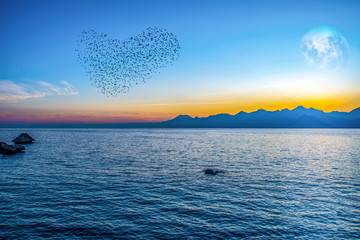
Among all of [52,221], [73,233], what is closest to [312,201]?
[73,233]

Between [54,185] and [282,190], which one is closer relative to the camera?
[282,190]

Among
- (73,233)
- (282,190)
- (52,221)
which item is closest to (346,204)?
(282,190)

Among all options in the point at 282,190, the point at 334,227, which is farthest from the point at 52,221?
the point at 282,190

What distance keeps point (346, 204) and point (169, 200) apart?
60.8ft

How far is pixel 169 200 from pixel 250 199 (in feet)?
29.3

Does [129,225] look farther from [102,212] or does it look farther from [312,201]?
[312,201]

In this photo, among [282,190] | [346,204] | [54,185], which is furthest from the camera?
[54,185]

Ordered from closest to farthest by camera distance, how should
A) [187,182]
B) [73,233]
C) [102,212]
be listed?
[73,233] < [102,212] < [187,182]

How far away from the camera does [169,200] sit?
23531 millimetres

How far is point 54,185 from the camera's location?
29500 mm

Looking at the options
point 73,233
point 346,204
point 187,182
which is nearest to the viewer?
point 73,233

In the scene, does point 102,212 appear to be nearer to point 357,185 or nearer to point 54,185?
point 54,185

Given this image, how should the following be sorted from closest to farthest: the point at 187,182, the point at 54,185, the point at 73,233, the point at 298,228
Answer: the point at 73,233 → the point at 298,228 → the point at 54,185 → the point at 187,182

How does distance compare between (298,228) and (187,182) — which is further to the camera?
(187,182)
